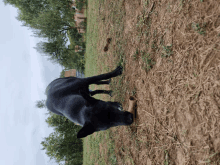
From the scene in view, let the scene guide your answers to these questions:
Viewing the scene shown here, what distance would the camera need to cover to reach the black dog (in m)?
2.59

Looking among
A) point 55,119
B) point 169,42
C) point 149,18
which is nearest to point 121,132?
point 169,42

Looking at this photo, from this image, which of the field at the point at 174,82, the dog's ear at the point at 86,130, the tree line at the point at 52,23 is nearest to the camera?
the field at the point at 174,82

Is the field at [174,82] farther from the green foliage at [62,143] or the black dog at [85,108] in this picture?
the green foliage at [62,143]

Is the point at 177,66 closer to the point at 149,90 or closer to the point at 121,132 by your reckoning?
the point at 149,90

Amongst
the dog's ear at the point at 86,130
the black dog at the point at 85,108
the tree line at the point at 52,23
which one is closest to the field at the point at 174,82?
the black dog at the point at 85,108

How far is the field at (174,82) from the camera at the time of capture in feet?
5.07

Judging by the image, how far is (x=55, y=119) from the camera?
1794cm

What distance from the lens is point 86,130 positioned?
7.83ft

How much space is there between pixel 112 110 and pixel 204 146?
5.53 ft

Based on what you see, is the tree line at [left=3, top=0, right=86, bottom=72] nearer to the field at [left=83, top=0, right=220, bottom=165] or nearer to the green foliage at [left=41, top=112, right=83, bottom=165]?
the green foliage at [left=41, top=112, right=83, bottom=165]

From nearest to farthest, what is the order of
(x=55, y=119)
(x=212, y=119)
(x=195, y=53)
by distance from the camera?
(x=212, y=119)
(x=195, y=53)
(x=55, y=119)

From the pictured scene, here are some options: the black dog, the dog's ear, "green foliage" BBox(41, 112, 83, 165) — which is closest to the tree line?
"green foliage" BBox(41, 112, 83, 165)

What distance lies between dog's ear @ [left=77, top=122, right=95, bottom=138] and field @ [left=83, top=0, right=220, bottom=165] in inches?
47.4

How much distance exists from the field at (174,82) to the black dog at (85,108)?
0.65 metres
